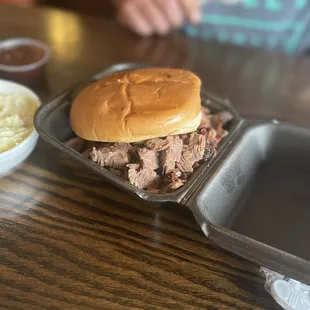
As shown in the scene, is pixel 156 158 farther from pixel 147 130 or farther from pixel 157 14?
pixel 157 14

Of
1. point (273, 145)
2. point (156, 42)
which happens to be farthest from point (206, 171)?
point (156, 42)

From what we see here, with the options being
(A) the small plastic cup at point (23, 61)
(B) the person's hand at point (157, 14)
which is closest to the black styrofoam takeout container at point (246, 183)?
(A) the small plastic cup at point (23, 61)

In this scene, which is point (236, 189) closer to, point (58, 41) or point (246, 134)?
point (246, 134)

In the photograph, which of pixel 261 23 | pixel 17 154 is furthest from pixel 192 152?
pixel 261 23

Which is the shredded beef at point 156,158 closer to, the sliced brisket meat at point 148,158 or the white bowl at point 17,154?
the sliced brisket meat at point 148,158

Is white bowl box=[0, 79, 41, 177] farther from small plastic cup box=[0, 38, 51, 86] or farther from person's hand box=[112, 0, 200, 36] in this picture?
person's hand box=[112, 0, 200, 36]

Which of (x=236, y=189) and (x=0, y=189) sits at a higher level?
(x=236, y=189)

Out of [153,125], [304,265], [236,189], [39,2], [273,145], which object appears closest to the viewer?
[304,265]

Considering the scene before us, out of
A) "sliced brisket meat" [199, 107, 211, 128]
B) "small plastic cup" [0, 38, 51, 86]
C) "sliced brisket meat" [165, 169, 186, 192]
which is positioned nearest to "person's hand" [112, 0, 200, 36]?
"small plastic cup" [0, 38, 51, 86]
